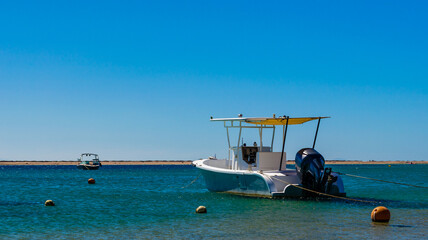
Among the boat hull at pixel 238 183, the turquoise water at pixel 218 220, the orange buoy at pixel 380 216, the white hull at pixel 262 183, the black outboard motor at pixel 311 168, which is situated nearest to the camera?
the turquoise water at pixel 218 220

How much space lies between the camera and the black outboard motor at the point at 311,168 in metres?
24.4

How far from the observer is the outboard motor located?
2441cm

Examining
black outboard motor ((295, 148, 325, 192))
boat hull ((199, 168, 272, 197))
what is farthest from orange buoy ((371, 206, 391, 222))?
boat hull ((199, 168, 272, 197))

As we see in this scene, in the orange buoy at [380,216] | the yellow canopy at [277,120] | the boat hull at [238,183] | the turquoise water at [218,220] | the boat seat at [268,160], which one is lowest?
the turquoise water at [218,220]

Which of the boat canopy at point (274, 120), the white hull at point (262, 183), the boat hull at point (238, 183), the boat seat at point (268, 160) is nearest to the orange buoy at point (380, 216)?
the white hull at point (262, 183)

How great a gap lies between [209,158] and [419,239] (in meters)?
19.6

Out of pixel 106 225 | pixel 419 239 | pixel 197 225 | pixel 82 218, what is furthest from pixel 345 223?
pixel 82 218

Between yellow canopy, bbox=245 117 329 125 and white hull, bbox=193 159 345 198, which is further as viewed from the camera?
yellow canopy, bbox=245 117 329 125

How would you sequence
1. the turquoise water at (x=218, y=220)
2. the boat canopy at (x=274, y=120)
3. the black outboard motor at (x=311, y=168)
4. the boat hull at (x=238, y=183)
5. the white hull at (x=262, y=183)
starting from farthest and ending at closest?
1. the boat canopy at (x=274, y=120)
2. the boat hull at (x=238, y=183)
3. the white hull at (x=262, y=183)
4. the black outboard motor at (x=311, y=168)
5. the turquoise water at (x=218, y=220)

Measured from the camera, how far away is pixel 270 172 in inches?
1027

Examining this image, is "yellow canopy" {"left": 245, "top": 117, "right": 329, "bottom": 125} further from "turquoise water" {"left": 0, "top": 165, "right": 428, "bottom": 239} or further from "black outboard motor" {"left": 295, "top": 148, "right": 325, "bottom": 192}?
"turquoise water" {"left": 0, "top": 165, "right": 428, "bottom": 239}

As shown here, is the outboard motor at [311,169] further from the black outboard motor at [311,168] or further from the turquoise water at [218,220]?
the turquoise water at [218,220]

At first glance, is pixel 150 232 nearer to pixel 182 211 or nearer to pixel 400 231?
pixel 182 211

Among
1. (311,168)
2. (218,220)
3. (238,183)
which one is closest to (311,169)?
(311,168)
